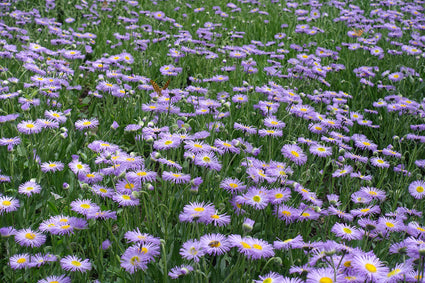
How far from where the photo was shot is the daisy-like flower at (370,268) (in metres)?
1.30

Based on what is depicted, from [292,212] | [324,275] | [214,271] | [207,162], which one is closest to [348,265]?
[324,275]

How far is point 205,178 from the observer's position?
7.40 feet

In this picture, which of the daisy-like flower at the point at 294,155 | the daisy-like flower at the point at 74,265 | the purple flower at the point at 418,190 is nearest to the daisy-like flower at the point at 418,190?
the purple flower at the point at 418,190

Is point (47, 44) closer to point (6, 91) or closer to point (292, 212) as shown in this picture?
point (6, 91)

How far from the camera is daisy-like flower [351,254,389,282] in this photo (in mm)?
1304

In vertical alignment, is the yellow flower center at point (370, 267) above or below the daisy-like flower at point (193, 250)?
above

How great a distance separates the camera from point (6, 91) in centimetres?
285

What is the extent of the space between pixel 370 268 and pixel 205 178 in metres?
1.09

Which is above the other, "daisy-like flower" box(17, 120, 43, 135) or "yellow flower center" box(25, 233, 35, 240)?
"daisy-like flower" box(17, 120, 43, 135)

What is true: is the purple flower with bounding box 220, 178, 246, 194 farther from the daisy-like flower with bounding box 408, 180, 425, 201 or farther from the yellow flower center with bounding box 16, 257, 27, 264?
the daisy-like flower with bounding box 408, 180, 425, 201

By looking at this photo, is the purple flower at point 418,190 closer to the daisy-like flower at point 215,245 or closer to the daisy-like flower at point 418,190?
the daisy-like flower at point 418,190

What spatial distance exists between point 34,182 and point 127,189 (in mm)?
556

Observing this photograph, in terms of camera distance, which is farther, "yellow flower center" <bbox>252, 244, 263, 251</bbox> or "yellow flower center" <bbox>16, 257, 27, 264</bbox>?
"yellow flower center" <bbox>16, 257, 27, 264</bbox>

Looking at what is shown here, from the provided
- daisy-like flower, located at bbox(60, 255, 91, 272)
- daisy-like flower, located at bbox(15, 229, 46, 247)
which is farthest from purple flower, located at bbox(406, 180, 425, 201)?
daisy-like flower, located at bbox(15, 229, 46, 247)
